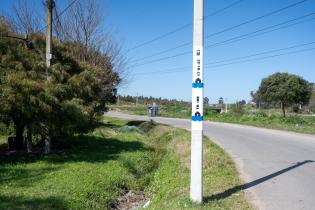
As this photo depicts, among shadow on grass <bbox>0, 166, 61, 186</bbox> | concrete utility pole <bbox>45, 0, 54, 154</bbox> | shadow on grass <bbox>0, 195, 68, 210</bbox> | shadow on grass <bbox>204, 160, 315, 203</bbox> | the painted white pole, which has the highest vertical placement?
concrete utility pole <bbox>45, 0, 54, 154</bbox>

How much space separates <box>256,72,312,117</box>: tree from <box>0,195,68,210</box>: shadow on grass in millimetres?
40545

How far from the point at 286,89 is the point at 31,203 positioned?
4233cm

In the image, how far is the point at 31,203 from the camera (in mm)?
8203

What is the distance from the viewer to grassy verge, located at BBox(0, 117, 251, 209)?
830 cm

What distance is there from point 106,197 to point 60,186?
1.13 meters

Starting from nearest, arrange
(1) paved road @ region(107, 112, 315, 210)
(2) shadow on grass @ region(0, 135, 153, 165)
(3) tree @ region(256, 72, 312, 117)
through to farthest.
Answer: (1) paved road @ region(107, 112, 315, 210) < (2) shadow on grass @ region(0, 135, 153, 165) < (3) tree @ region(256, 72, 312, 117)

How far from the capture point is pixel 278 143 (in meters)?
18.1

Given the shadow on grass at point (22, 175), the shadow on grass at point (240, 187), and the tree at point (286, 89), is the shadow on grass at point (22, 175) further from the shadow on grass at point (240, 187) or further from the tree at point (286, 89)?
the tree at point (286, 89)

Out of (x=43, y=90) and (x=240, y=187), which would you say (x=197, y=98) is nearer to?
(x=240, y=187)

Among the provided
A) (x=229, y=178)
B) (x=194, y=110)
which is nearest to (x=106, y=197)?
(x=229, y=178)

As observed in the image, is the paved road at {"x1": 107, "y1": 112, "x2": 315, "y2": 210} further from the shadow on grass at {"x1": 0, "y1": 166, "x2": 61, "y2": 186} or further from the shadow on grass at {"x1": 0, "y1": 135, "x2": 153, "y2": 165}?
the shadow on grass at {"x1": 0, "y1": 166, "x2": 61, "y2": 186}

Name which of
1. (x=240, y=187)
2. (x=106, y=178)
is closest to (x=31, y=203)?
(x=106, y=178)

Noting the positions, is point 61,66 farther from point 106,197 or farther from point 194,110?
point 194,110

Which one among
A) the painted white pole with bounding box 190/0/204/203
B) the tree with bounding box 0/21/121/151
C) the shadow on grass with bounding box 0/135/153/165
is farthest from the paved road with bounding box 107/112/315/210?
the tree with bounding box 0/21/121/151
